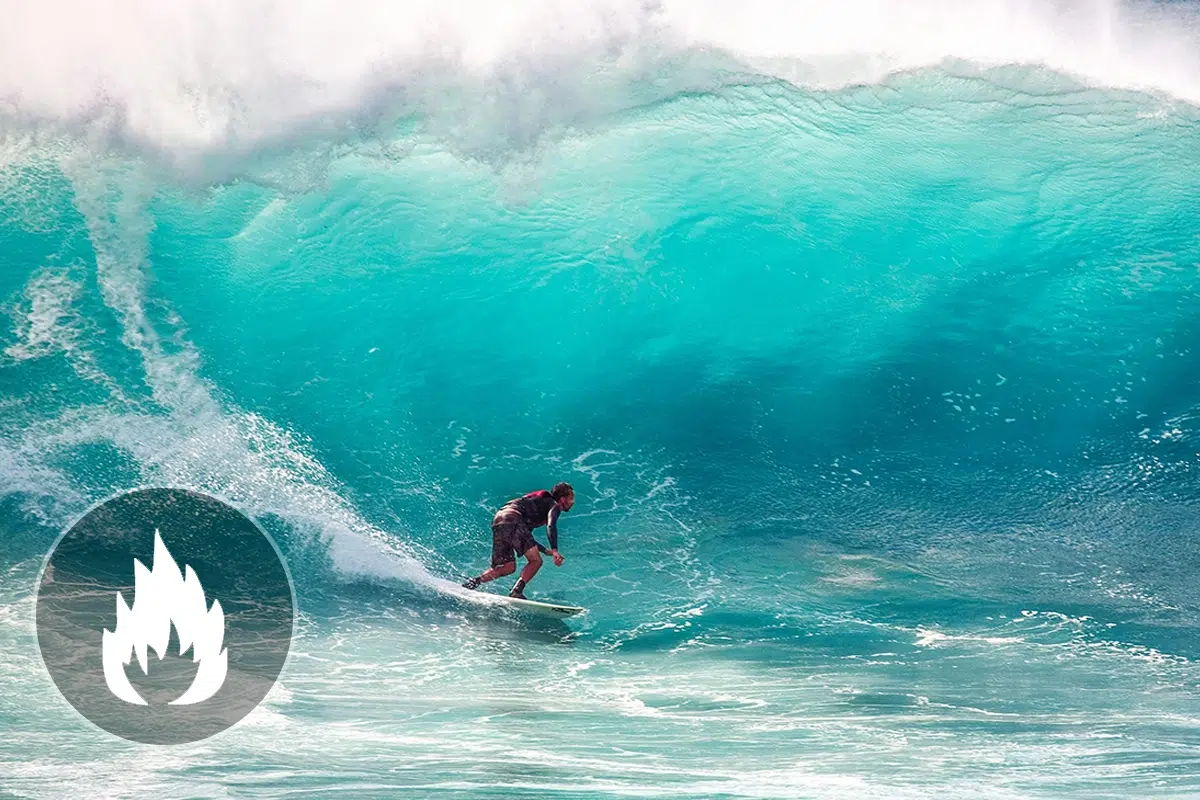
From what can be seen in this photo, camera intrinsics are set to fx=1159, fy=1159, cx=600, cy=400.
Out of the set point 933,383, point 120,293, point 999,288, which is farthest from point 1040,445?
point 120,293

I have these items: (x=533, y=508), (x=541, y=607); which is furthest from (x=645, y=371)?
(x=541, y=607)

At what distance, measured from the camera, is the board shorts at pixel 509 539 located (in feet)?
28.4

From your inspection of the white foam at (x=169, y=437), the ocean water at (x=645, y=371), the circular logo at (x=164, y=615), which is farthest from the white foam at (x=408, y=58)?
the circular logo at (x=164, y=615)

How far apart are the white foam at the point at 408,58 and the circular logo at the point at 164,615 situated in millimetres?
4766

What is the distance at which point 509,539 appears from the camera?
8.67 m

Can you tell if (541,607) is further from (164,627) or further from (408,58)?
(408,58)

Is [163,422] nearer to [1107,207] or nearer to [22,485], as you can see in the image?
[22,485]

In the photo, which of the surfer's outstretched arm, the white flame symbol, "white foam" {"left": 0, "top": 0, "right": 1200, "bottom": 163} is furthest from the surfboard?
"white foam" {"left": 0, "top": 0, "right": 1200, "bottom": 163}

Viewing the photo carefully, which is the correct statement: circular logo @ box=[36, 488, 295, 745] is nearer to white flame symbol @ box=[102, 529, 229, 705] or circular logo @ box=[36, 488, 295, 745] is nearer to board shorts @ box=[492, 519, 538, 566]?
white flame symbol @ box=[102, 529, 229, 705]

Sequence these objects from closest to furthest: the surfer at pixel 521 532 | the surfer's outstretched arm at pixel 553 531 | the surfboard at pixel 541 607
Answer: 1. the surfer's outstretched arm at pixel 553 531
2. the surfer at pixel 521 532
3. the surfboard at pixel 541 607

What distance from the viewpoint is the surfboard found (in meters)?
8.81

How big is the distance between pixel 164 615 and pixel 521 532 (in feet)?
8.69

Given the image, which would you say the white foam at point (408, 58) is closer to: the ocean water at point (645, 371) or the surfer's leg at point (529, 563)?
the ocean water at point (645, 371)

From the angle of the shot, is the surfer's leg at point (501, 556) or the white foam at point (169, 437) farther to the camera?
the white foam at point (169, 437)
